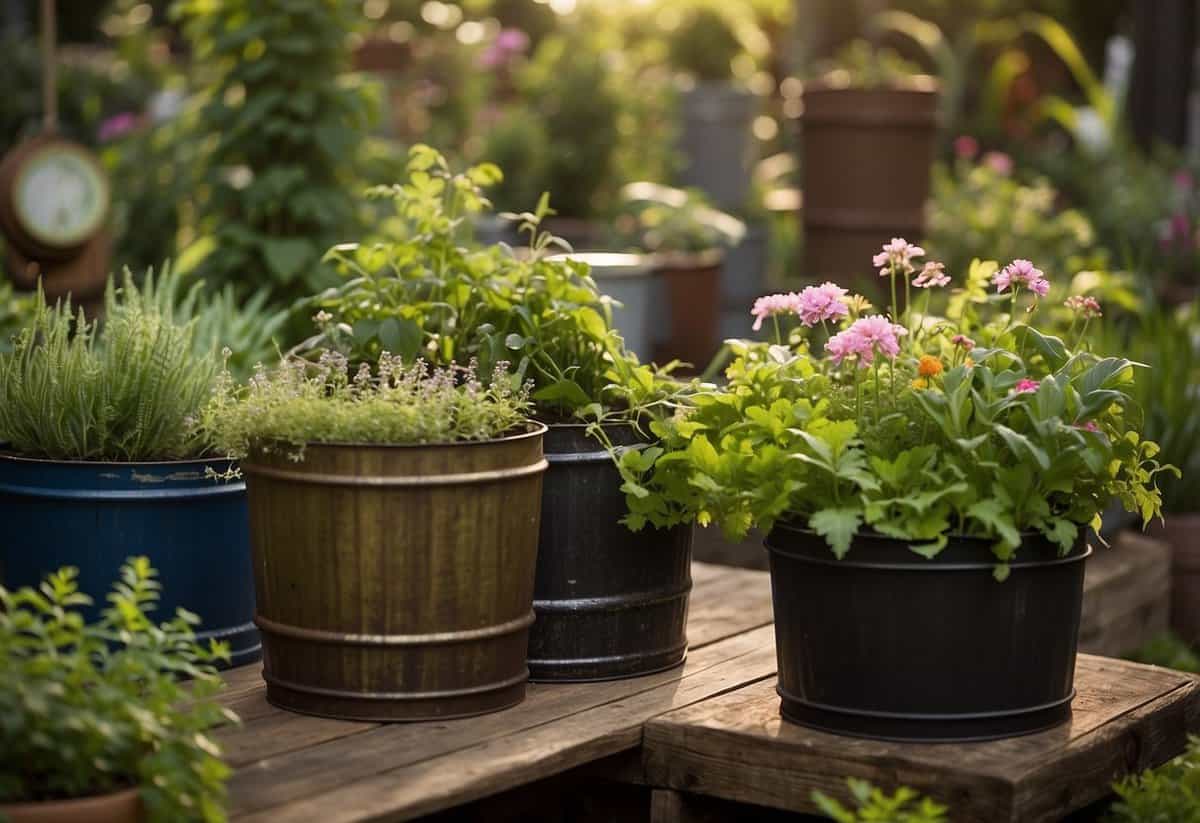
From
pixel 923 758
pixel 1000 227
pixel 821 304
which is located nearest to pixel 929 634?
pixel 923 758

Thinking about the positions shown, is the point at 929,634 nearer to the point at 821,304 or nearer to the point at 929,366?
the point at 929,366

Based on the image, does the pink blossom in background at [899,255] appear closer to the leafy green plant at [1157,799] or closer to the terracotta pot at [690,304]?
the leafy green plant at [1157,799]

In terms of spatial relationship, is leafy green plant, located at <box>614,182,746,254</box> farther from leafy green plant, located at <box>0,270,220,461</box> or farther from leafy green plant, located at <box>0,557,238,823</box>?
leafy green plant, located at <box>0,557,238,823</box>

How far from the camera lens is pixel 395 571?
8.49 ft

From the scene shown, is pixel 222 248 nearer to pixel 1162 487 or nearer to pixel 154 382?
pixel 154 382

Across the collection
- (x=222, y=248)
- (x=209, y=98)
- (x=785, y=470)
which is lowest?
(x=785, y=470)

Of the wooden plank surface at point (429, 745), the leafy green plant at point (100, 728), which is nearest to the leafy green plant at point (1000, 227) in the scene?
the wooden plank surface at point (429, 745)

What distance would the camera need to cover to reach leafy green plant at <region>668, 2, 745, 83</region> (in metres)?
8.76

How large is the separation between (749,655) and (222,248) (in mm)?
2343

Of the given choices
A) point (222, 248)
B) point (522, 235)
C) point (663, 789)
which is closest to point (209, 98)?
point (222, 248)

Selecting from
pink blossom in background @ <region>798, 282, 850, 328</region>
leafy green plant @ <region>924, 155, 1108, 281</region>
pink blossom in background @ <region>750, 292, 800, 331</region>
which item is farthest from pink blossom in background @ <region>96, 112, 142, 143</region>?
pink blossom in background @ <region>798, 282, 850, 328</region>

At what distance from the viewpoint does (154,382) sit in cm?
290

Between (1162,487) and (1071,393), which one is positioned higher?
(1071,393)

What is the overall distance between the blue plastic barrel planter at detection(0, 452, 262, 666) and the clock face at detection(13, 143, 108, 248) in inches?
83.4
